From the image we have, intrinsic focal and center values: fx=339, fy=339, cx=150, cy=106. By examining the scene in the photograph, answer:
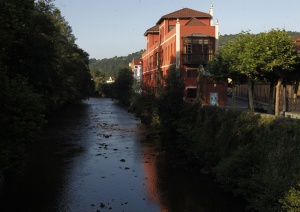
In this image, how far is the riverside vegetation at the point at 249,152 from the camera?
637 inches

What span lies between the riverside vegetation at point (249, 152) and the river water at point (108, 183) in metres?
1.55

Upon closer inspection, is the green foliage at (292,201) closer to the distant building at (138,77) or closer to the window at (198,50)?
the window at (198,50)

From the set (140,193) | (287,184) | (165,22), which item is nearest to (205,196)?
(140,193)

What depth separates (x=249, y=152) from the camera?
Result: 68.2ft

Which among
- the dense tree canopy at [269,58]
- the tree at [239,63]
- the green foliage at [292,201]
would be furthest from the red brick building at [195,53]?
the green foliage at [292,201]

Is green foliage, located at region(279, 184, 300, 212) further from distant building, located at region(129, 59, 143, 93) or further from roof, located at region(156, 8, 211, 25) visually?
distant building, located at region(129, 59, 143, 93)

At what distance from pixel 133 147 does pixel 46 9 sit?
21.5 metres

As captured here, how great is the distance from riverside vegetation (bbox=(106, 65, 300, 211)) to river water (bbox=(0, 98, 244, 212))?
5.10 feet

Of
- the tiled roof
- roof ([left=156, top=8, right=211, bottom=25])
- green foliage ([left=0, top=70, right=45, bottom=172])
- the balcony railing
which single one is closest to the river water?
green foliage ([left=0, top=70, right=45, bottom=172])

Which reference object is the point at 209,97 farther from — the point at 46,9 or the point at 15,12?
the point at 15,12

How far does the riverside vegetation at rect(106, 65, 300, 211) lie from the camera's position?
16172 mm

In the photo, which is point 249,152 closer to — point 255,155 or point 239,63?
point 255,155

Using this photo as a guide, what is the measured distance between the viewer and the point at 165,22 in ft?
203

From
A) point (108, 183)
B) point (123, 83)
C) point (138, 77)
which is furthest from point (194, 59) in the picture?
point (123, 83)
